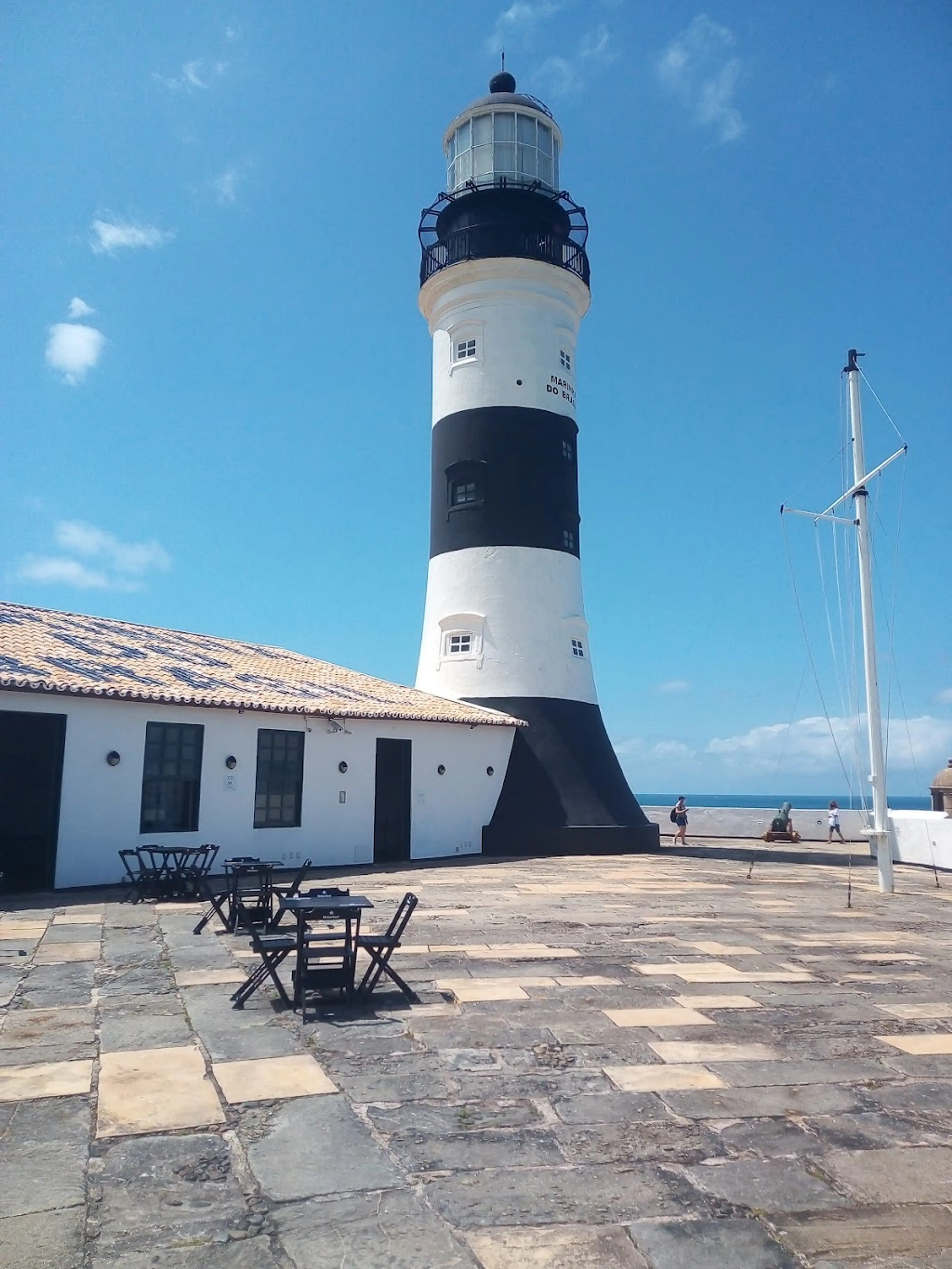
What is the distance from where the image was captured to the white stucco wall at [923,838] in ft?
62.5

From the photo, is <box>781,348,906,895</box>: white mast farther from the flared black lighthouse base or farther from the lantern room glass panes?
the lantern room glass panes

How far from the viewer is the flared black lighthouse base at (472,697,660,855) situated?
1955 centimetres

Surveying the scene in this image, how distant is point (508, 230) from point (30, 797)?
16711mm

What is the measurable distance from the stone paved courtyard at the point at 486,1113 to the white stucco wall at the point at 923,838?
40.2 feet

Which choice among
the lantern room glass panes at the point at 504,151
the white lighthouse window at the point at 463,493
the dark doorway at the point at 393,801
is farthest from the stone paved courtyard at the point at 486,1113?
the lantern room glass panes at the point at 504,151

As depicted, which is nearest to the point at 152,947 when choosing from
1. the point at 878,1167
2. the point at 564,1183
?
the point at 564,1183

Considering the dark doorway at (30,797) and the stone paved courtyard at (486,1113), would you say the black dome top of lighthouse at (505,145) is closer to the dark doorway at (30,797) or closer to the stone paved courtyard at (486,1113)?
the dark doorway at (30,797)

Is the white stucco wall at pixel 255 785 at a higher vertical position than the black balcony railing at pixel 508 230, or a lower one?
lower

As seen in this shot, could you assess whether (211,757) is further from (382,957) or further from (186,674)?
(382,957)

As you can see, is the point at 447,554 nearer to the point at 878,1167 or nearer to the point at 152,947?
the point at 152,947

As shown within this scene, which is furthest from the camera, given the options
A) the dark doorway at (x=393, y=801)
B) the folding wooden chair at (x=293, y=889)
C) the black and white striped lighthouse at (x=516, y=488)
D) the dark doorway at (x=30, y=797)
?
the black and white striped lighthouse at (x=516, y=488)

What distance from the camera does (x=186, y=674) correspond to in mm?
15523

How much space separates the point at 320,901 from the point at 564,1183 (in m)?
3.41

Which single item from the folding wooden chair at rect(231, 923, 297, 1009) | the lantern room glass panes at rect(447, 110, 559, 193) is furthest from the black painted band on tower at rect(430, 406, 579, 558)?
the folding wooden chair at rect(231, 923, 297, 1009)
